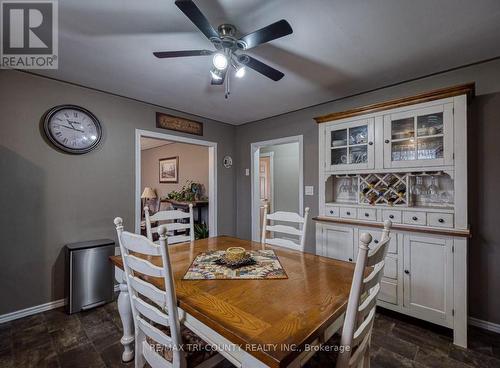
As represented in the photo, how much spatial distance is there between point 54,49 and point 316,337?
8.97 ft

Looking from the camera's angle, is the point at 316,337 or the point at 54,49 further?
the point at 54,49

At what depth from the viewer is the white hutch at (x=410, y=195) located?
1.96 metres

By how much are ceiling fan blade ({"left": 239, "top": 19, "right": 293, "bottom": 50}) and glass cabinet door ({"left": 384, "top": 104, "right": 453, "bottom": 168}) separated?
1570 mm

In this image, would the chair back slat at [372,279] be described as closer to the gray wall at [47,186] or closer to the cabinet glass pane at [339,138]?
the cabinet glass pane at [339,138]

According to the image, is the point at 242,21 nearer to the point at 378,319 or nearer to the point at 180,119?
the point at 180,119

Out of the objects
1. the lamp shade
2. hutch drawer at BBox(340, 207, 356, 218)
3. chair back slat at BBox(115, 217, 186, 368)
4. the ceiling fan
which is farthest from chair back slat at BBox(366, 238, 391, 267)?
the lamp shade

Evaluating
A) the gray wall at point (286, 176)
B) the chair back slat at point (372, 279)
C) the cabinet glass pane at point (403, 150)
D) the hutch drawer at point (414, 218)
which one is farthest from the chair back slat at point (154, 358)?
the gray wall at point (286, 176)

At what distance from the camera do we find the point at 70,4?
4.86 feet

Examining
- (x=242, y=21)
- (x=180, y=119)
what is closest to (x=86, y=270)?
(x=180, y=119)

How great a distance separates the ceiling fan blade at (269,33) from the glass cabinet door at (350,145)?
155 cm

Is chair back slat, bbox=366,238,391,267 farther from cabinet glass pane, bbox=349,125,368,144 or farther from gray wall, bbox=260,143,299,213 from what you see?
gray wall, bbox=260,143,299,213

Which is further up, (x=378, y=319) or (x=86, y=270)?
(x=86, y=270)

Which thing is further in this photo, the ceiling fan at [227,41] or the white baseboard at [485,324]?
the white baseboard at [485,324]

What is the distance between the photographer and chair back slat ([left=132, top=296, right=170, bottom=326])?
3.69 feet
